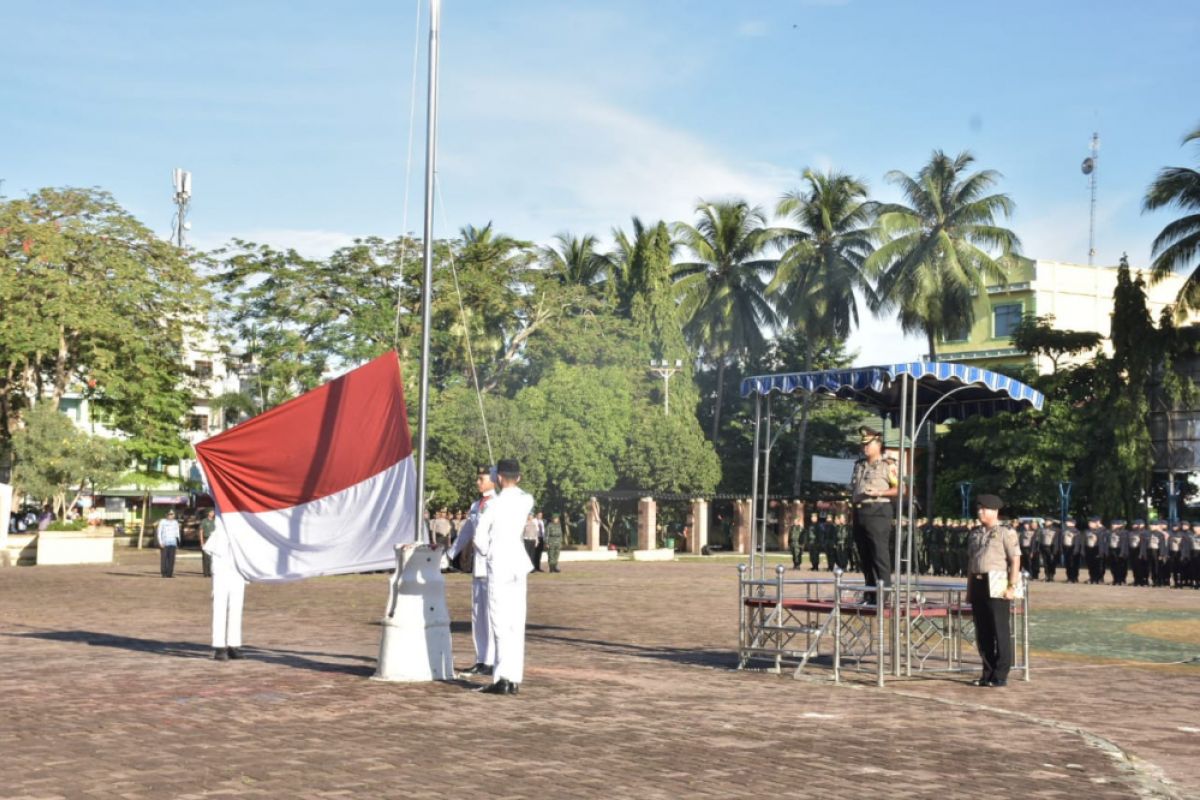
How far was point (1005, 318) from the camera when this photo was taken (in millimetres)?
76812

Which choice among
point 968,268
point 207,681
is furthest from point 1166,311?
point 207,681

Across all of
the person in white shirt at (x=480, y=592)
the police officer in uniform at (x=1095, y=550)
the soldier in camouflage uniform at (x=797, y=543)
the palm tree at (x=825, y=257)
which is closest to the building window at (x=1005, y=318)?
the palm tree at (x=825, y=257)

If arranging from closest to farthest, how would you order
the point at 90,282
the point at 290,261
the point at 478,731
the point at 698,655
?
the point at 478,731 < the point at 698,655 < the point at 90,282 < the point at 290,261

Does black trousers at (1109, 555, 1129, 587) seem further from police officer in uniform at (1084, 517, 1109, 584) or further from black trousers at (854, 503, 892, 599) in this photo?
black trousers at (854, 503, 892, 599)

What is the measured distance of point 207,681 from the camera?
1254cm

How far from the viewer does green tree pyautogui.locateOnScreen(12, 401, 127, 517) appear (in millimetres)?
52688

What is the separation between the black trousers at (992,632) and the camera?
13164 millimetres

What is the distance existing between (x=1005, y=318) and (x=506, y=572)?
224 feet

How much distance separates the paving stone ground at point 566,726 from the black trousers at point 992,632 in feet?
1.09

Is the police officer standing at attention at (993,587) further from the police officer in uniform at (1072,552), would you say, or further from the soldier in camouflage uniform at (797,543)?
the soldier in camouflage uniform at (797,543)

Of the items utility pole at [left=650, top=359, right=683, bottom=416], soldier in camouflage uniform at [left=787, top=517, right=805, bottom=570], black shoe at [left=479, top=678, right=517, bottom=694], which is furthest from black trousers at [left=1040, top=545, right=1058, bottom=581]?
black shoe at [left=479, top=678, right=517, bottom=694]

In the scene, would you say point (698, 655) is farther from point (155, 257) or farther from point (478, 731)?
point (155, 257)

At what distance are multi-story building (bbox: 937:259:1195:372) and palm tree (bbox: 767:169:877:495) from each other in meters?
10.4

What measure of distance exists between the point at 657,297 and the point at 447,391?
38.2 feet
